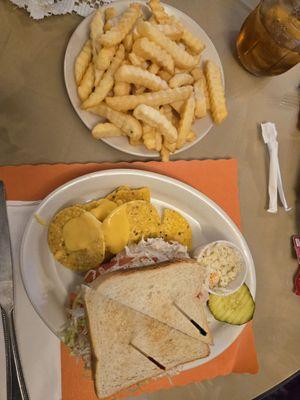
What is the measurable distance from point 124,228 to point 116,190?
162 millimetres

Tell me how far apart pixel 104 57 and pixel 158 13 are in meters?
0.29

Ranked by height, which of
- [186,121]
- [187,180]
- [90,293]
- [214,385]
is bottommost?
[214,385]

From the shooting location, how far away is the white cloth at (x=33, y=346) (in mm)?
1338

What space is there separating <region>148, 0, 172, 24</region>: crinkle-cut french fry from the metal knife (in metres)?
0.90

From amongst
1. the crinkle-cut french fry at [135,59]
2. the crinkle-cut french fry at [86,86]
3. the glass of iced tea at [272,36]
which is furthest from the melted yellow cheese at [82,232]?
the glass of iced tea at [272,36]

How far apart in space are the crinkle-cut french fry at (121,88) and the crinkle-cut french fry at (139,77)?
0.08ft

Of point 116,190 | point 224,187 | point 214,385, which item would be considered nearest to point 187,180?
point 224,187

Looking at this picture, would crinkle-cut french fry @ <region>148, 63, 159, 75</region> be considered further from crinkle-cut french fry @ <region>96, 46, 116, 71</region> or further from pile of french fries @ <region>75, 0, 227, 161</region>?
crinkle-cut french fry @ <region>96, 46, 116, 71</region>

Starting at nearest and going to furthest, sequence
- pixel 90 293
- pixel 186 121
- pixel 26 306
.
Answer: pixel 90 293 < pixel 26 306 < pixel 186 121

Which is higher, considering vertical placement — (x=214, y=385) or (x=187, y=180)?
(x=187, y=180)

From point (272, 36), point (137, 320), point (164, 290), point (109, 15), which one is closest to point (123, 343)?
point (137, 320)

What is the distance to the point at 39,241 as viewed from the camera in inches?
54.1

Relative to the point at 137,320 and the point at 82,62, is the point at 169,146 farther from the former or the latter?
the point at 137,320

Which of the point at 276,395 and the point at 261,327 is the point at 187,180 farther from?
the point at 276,395
